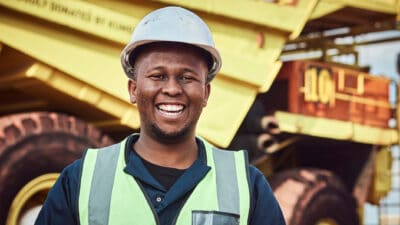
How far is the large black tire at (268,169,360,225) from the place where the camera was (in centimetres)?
559

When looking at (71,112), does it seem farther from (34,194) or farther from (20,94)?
(34,194)

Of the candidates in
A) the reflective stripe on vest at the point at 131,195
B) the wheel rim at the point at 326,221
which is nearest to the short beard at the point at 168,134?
the reflective stripe on vest at the point at 131,195

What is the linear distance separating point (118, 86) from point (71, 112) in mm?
370

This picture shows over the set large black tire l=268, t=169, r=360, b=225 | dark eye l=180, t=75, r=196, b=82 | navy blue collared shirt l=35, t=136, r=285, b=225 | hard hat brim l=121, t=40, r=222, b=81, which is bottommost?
large black tire l=268, t=169, r=360, b=225

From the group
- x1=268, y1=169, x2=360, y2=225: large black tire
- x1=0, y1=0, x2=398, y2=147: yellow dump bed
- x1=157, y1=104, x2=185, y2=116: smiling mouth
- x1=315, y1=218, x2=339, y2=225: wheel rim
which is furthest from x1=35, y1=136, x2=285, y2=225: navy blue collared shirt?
x1=315, y1=218, x2=339, y2=225: wheel rim

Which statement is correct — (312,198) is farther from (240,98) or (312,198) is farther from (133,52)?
(133,52)

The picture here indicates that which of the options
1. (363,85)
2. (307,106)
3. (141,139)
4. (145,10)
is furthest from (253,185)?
(363,85)

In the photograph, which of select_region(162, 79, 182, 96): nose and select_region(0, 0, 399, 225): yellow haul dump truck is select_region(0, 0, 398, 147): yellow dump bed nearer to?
select_region(0, 0, 399, 225): yellow haul dump truck

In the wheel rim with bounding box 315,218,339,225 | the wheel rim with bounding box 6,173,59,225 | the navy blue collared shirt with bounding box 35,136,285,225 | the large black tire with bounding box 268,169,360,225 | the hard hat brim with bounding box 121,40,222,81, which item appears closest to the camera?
the navy blue collared shirt with bounding box 35,136,285,225

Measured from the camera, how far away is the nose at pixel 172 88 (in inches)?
77.6

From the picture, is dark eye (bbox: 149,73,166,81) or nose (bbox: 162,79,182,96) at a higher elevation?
dark eye (bbox: 149,73,166,81)

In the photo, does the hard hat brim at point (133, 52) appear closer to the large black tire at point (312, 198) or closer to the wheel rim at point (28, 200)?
the wheel rim at point (28, 200)

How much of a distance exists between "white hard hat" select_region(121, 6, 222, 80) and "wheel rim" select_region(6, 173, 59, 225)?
217 cm

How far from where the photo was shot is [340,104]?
6137 mm
